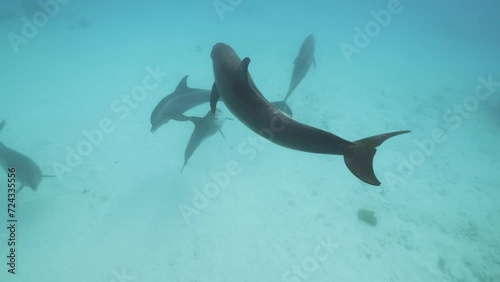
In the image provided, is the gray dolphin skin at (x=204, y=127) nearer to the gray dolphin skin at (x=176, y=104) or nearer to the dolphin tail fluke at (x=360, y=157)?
the gray dolphin skin at (x=176, y=104)

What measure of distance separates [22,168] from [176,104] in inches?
205

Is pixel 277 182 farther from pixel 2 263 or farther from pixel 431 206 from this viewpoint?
pixel 2 263

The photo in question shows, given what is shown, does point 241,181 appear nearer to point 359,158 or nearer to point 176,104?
point 176,104

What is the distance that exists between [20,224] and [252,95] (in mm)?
9690

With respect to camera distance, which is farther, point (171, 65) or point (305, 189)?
point (171, 65)

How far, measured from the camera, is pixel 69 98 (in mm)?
14570

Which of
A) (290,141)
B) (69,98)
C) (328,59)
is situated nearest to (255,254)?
(290,141)

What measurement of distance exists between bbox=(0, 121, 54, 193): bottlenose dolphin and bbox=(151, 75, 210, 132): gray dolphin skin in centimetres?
415

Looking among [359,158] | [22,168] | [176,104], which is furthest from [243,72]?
[22,168]

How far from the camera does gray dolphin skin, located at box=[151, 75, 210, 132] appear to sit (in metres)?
7.77

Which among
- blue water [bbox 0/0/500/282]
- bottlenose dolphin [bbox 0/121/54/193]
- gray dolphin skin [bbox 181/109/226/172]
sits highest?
gray dolphin skin [bbox 181/109/226/172]

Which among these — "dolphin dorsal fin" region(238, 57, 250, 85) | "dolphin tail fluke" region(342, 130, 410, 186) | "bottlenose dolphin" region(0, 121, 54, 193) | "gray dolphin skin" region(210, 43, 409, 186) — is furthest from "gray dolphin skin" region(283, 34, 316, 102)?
"bottlenose dolphin" region(0, 121, 54, 193)

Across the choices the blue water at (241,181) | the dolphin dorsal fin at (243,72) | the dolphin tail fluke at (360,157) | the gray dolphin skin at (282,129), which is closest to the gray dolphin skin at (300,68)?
the blue water at (241,181)

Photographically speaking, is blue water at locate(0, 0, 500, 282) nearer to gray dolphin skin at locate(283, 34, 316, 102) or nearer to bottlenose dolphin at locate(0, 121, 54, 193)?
bottlenose dolphin at locate(0, 121, 54, 193)
